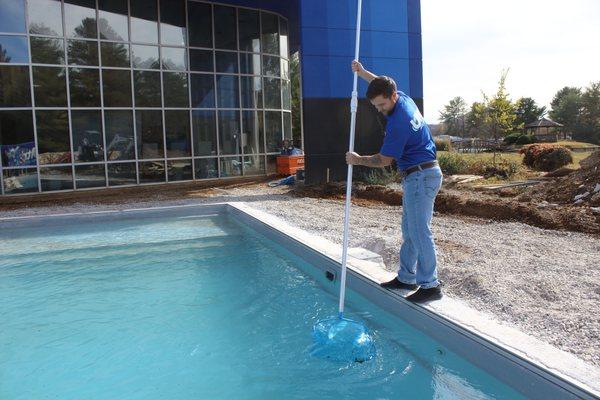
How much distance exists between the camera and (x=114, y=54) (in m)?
13.9

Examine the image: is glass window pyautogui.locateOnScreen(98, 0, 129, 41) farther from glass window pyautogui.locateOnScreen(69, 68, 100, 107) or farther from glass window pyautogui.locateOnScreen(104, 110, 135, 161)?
glass window pyautogui.locateOnScreen(104, 110, 135, 161)

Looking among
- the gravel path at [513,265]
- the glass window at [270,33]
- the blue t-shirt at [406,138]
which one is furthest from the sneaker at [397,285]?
the glass window at [270,33]

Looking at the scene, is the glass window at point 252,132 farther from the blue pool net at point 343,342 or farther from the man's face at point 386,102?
the blue pool net at point 343,342

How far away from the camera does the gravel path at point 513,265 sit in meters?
3.41

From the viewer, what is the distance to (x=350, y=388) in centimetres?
315

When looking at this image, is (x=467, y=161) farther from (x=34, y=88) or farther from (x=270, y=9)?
(x=34, y=88)

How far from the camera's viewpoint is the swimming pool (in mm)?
3246

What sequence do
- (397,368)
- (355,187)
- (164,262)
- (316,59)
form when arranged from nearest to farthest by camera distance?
(397,368) → (164,262) → (355,187) → (316,59)

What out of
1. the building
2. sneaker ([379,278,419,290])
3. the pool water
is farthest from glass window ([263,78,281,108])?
sneaker ([379,278,419,290])

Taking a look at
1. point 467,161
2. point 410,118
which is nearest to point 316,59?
point 467,161

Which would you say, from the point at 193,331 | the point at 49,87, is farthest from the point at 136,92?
the point at 193,331

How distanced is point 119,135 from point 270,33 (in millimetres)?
6214

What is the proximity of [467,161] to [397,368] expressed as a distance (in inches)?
514

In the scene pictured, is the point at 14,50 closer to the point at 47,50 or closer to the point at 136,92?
the point at 47,50
